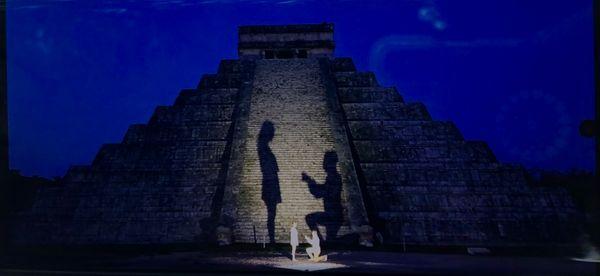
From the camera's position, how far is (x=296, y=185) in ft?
44.8

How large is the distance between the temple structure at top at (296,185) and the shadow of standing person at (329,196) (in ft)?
0.10

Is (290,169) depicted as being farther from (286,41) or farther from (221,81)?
(286,41)

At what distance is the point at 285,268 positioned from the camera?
9.15 m

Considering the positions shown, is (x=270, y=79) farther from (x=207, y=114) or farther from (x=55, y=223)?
(x=55, y=223)

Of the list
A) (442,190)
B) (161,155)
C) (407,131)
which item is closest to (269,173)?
(161,155)

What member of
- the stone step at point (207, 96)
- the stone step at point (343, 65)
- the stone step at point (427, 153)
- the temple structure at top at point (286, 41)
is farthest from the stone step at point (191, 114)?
the temple structure at top at point (286, 41)

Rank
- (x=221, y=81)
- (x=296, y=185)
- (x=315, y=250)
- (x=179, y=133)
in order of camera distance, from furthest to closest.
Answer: (x=221, y=81)
(x=179, y=133)
(x=296, y=185)
(x=315, y=250)

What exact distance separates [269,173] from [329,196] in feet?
5.80

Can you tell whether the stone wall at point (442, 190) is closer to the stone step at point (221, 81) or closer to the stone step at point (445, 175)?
the stone step at point (445, 175)

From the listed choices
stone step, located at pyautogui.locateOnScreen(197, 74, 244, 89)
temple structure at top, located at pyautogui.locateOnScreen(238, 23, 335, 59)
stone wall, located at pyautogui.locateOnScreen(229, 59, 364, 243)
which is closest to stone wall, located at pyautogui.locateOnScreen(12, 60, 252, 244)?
stone wall, located at pyautogui.locateOnScreen(229, 59, 364, 243)

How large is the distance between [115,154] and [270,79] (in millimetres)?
6317

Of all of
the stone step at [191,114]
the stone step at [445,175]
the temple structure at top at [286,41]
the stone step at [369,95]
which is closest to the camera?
the stone step at [445,175]

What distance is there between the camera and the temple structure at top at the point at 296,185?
1305 centimetres

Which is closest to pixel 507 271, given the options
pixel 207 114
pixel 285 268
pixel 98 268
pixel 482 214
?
pixel 285 268
